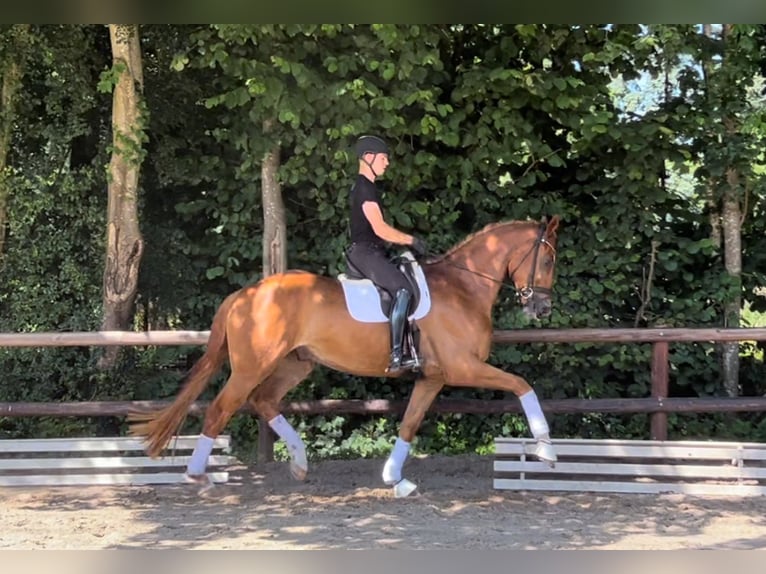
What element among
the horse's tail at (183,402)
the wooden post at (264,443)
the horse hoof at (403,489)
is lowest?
the horse hoof at (403,489)

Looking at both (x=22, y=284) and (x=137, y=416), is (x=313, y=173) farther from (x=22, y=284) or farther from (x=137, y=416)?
(x=22, y=284)

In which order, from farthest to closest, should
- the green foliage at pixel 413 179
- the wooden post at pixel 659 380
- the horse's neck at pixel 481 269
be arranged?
the green foliage at pixel 413 179, the wooden post at pixel 659 380, the horse's neck at pixel 481 269

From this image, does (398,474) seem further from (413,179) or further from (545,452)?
(413,179)

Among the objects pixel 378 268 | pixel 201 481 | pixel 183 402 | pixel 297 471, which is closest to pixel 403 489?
pixel 297 471

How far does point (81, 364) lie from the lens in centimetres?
756

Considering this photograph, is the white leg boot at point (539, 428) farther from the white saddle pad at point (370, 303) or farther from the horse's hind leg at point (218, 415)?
the horse's hind leg at point (218, 415)

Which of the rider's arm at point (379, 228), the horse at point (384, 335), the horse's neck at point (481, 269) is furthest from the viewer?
the horse's neck at point (481, 269)

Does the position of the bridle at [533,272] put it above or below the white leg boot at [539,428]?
above

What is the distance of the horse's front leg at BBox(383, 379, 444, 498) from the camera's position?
542cm

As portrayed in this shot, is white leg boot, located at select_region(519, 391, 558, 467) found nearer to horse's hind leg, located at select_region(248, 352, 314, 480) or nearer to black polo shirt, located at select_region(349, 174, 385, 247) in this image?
black polo shirt, located at select_region(349, 174, 385, 247)

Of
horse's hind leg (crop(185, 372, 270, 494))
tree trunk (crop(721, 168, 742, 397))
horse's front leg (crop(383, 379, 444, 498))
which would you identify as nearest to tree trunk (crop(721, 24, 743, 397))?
tree trunk (crop(721, 168, 742, 397))

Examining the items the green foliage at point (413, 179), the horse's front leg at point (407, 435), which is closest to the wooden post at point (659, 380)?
the green foliage at point (413, 179)

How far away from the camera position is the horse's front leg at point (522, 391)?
5215 mm

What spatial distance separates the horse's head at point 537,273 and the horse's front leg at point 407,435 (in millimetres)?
898
